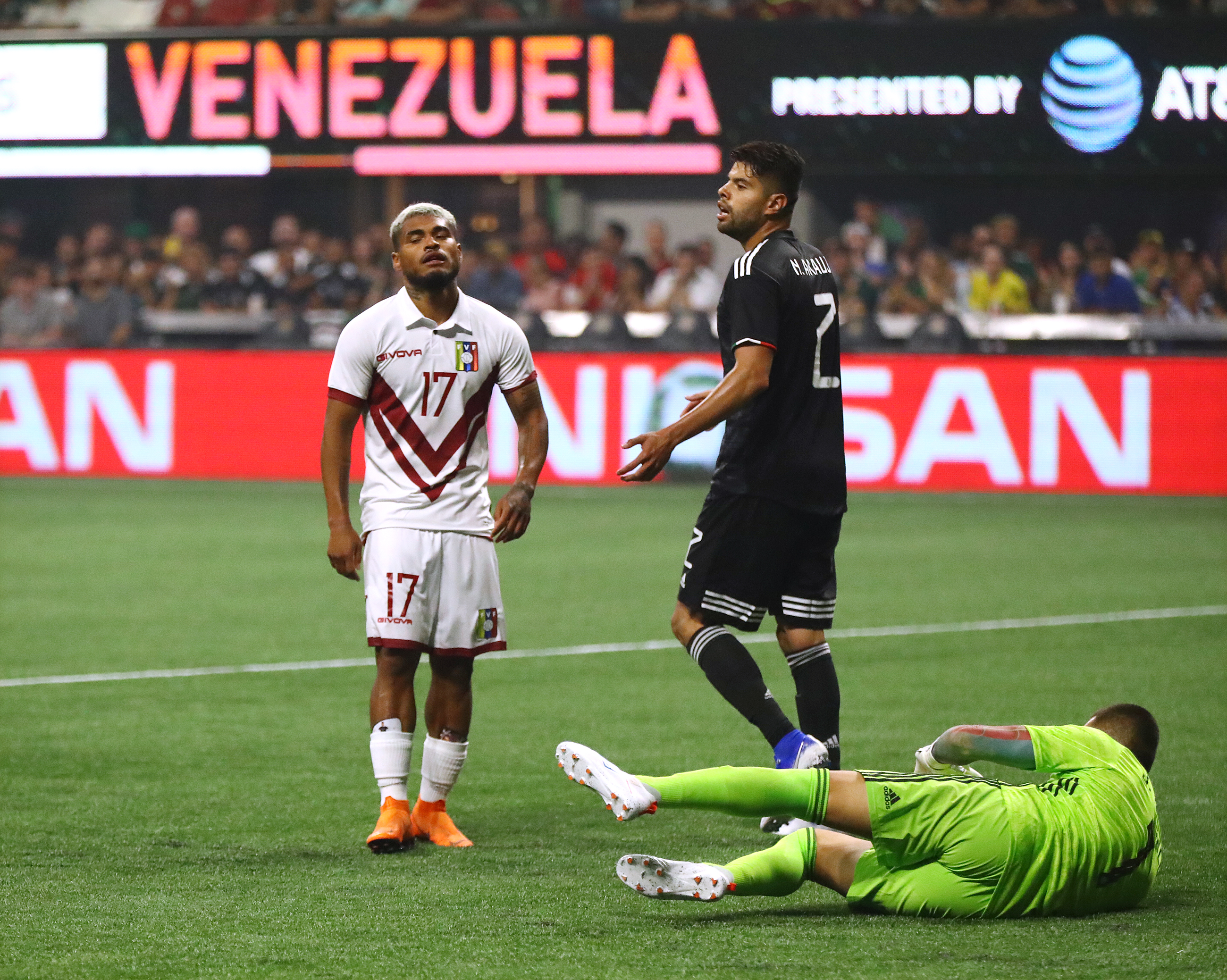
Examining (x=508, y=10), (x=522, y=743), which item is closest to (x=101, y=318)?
(x=508, y=10)

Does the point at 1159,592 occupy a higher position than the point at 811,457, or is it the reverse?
the point at 811,457

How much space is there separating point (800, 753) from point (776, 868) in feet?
2.17

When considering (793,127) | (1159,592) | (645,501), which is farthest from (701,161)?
(1159,592)

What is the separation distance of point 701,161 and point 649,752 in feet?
39.4

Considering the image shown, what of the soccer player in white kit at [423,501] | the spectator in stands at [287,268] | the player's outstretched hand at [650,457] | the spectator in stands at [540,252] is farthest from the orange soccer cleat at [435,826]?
the spectator in stands at [287,268]

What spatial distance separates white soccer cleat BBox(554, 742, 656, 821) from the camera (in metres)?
4.36

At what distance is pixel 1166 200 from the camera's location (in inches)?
840

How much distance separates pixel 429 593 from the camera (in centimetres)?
573

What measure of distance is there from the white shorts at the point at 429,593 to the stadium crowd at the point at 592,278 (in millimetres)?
11552

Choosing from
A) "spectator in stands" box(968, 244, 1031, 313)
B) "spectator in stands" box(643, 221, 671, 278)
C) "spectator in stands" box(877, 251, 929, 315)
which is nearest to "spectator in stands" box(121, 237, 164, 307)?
"spectator in stands" box(643, 221, 671, 278)

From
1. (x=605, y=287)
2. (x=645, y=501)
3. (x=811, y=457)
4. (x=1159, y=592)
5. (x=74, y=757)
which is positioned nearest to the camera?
(x=811, y=457)

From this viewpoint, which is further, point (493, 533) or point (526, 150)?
point (526, 150)

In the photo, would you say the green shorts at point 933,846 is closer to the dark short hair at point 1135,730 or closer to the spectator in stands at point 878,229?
the dark short hair at point 1135,730

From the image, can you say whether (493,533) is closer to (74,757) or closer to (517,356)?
(517,356)
